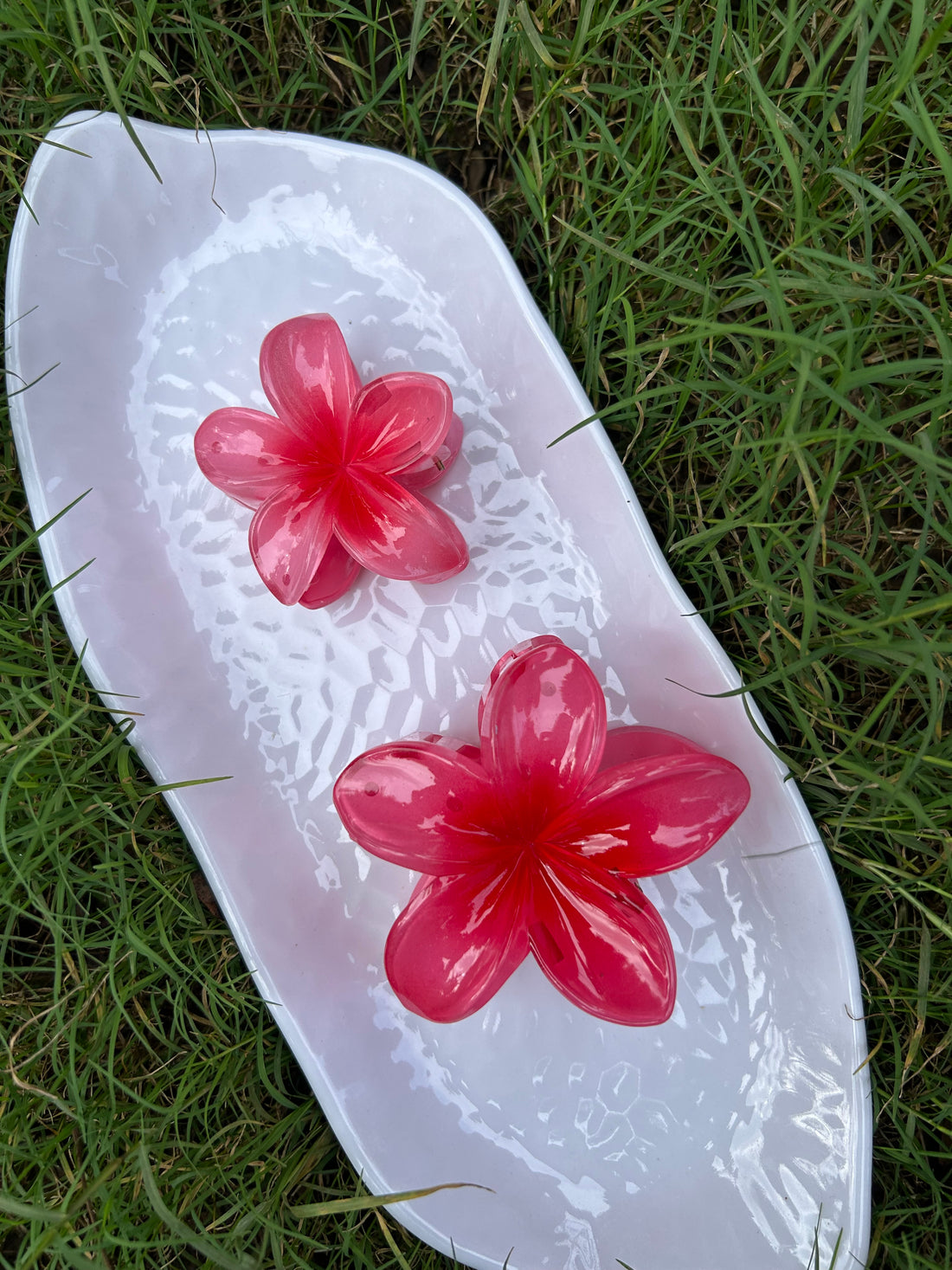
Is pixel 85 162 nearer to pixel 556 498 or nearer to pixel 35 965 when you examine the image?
pixel 556 498

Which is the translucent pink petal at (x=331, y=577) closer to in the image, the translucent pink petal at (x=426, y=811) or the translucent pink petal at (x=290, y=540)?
the translucent pink petal at (x=290, y=540)

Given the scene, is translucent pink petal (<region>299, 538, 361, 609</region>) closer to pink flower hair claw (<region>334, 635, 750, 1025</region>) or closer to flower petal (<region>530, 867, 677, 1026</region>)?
pink flower hair claw (<region>334, 635, 750, 1025</region>)

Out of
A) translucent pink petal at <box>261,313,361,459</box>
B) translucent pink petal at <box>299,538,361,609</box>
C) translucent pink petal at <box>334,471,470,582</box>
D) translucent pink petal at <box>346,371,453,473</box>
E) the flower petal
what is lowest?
the flower petal

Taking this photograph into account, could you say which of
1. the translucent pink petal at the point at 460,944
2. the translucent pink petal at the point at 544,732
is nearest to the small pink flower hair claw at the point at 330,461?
the translucent pink petal at the point at 544,732

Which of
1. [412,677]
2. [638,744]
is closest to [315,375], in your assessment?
[412,677]

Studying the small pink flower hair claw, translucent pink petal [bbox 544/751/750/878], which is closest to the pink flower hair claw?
translucent pink petal [bbox 544/751/750/878]

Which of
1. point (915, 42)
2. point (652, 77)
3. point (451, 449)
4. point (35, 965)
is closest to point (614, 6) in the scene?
point (652, 77)

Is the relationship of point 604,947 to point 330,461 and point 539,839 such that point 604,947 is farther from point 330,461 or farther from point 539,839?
point 330,461

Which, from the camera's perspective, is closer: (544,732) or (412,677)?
(544,732)

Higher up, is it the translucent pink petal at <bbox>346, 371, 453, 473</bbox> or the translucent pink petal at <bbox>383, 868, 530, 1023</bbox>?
the translucent pink petal at <bbox>346, 371, 453, 473</bbox>
